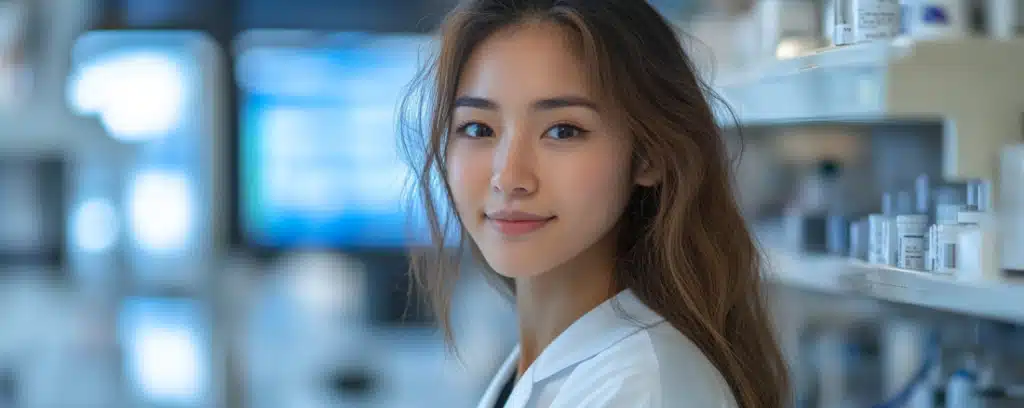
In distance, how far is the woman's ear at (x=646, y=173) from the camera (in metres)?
1.13

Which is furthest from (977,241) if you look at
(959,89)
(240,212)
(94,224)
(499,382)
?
(240,212)

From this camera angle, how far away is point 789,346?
213 centimetres

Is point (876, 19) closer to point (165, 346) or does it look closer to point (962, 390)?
point (962, 390)

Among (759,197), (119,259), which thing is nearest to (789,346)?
(759,197)

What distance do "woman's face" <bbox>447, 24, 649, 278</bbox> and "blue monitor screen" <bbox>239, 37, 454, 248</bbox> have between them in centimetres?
233

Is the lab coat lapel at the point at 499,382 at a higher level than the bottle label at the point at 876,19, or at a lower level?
lower

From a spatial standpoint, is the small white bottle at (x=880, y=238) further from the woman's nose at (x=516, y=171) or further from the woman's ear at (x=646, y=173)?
the woman's nose at (x=516, y=171)

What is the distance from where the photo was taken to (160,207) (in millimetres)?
3373

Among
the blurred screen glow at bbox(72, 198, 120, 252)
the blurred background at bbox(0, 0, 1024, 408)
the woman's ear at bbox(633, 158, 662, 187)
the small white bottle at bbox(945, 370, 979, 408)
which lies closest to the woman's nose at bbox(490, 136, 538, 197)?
the woman's ear at bbox(633, 158, 662, 187)

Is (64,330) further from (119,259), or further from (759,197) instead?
(759,197)

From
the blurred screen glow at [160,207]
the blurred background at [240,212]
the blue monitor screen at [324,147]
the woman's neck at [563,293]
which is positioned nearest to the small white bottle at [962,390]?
the blurred background at [240,212]

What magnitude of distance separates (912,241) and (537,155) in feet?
1.35

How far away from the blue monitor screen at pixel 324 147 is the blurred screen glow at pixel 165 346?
1.10 feet

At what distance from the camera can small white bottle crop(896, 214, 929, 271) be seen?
3.88 ft
